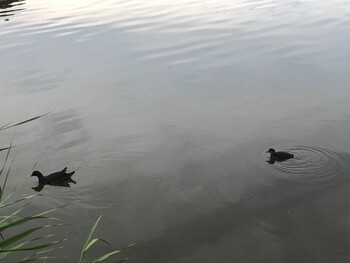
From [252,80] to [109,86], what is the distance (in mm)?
4166

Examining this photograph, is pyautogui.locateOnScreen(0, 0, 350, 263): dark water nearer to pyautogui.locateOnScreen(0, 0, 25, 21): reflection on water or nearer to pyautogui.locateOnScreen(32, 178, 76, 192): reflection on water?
pyautogui.locateOnScreen(32, 178, 76, 192): reflection on water

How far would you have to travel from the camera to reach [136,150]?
904 cm

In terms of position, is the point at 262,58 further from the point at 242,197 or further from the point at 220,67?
the point at 242,197

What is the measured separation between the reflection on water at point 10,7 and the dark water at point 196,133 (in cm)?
895

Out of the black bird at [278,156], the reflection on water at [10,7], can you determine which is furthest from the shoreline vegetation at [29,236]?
the reflection on water at [10,7]

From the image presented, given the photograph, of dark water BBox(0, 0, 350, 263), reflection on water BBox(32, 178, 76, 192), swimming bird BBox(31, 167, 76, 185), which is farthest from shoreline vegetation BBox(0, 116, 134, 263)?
swimming bird BBox(31, 167, 76, 185)

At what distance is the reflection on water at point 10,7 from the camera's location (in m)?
26.5

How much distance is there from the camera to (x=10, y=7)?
28.8 metres

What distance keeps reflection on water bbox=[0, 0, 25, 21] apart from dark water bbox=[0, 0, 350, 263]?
8.95 metres

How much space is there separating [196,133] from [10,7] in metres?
23.8

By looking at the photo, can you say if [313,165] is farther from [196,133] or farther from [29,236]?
[29,236]

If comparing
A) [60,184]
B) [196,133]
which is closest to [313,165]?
[196,133]

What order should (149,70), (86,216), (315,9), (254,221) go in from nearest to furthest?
(254,221) → (86,216) → (149,70) → (315,9)

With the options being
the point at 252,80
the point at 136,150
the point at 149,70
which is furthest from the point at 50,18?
the point at 136,150
